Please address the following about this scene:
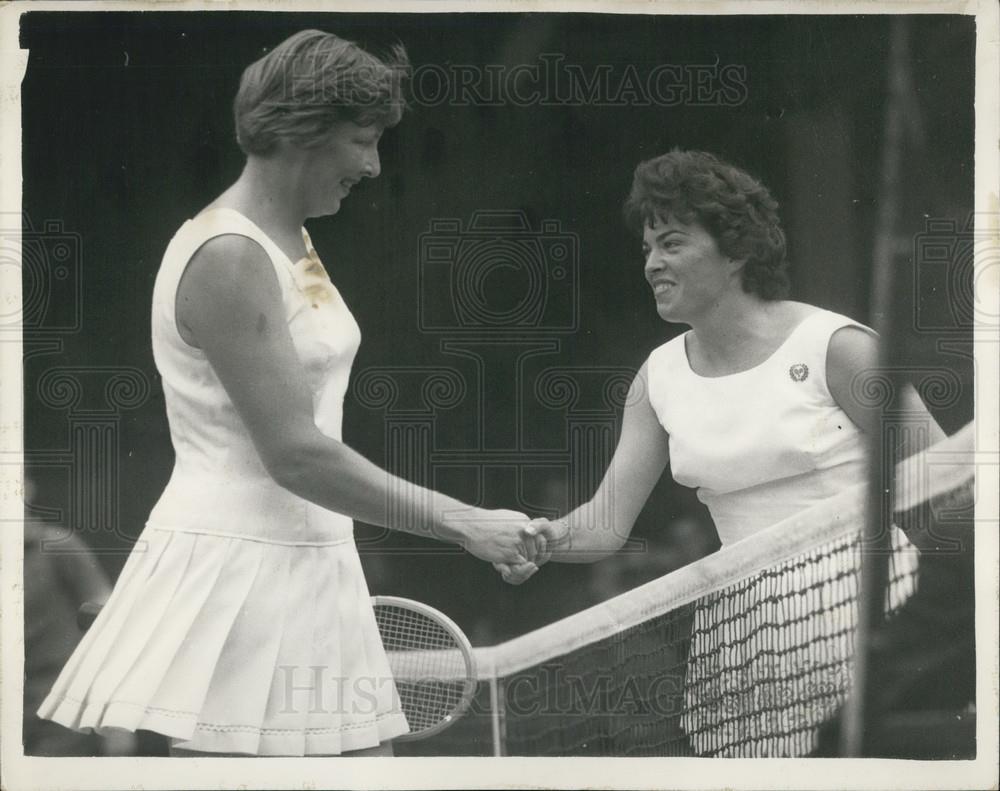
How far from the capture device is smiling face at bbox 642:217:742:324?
4719 mm

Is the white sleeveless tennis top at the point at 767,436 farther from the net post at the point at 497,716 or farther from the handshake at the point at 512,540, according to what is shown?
the net post at the point at 497,716

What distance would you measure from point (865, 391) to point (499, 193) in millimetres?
1494

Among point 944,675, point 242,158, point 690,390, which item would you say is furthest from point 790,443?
point 242,158

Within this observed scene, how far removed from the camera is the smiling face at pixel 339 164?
182 inches

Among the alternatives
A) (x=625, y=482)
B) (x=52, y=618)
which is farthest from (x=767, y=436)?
(x=52, y=618)

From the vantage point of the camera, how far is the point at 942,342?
15.7 ft

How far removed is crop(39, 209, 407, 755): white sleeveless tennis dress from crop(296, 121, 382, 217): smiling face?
0.17 metres

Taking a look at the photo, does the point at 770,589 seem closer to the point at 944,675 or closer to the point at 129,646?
the point at 944,675

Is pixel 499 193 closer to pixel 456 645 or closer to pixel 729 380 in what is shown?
pixel 729 380

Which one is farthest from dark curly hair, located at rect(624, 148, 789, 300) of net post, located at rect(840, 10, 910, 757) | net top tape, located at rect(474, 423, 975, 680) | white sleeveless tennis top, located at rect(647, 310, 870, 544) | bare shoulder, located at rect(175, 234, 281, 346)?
bare shoulder, located at rect(175, 234, 281, 346)

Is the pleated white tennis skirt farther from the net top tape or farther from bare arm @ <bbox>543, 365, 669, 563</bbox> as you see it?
bare arm @ <bbox>543, 365, 669, 563</bbox>

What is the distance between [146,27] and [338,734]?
264 cm

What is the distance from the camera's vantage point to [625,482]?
15.5 feet

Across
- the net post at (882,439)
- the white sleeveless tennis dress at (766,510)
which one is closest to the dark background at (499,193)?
the net post at (882,439)
